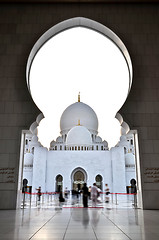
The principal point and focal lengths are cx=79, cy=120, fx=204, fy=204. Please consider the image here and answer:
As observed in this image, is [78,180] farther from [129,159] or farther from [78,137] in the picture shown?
[129,159]

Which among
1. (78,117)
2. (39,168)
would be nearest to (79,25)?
(39,168)

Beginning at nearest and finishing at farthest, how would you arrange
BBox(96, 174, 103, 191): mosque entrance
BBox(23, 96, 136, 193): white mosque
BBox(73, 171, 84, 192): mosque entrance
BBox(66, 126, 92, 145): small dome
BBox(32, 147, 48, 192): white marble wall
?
BBox(32, 147, 48, 192): white marble wall
BBox(23, 96, 136, 193): white mosque
BBox(96, 174, 103, 191): mosque entrance
BBox(73, 171, 84, 192): mosque entrance
BBox(66, 126, 92, 145): small dome

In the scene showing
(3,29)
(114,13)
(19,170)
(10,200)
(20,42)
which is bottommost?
(10,200)

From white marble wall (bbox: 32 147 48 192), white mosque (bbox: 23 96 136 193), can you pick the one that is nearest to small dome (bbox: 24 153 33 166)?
white mosque (bbox: 23 96 136 193)

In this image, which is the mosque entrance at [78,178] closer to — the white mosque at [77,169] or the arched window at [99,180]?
the white mosque at [77,169]

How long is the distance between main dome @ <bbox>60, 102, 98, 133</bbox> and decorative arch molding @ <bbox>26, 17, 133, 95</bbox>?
60.5ft

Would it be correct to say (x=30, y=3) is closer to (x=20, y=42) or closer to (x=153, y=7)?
(x=20, y=42)

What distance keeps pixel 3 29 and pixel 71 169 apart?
14.0 meters

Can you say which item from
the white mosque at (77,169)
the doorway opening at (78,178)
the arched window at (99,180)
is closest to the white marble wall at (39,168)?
the white mosque at (77,169)

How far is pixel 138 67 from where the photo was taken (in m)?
6.23

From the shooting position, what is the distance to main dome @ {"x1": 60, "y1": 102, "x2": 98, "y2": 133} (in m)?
25.2

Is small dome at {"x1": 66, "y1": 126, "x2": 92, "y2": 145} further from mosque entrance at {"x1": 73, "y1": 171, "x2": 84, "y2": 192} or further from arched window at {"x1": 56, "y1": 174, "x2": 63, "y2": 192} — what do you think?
arched window at {"x1": 56, "y1": 174, "x2": 63, "y2": 192}

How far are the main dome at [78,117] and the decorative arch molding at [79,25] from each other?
60.5 feet

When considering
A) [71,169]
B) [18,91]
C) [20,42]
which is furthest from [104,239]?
[71,169]
